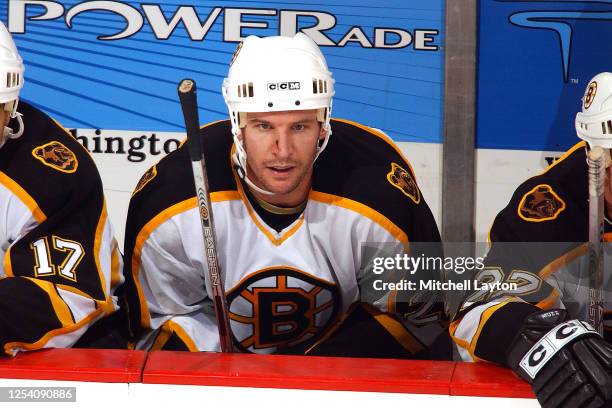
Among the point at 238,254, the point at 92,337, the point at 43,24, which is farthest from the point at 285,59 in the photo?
the point at 43,24

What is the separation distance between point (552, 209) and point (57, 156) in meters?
1.16

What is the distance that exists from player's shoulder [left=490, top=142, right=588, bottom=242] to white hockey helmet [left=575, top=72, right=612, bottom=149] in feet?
0.36

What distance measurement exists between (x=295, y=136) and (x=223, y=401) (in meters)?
0.84

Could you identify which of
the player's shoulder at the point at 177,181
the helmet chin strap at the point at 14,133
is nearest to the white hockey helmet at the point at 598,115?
the player's shoulder at the point at 177,181

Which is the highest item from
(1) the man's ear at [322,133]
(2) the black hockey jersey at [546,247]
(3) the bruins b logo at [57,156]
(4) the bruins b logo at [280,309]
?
(1) the man's ear at [322,133]

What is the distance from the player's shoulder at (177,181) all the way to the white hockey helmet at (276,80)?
0.31ft

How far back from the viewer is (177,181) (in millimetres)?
2939

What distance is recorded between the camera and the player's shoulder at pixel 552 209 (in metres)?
2.84

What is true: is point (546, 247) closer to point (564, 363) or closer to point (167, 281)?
point (564, 363)

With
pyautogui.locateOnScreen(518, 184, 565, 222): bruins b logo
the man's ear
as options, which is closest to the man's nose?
the man's ear

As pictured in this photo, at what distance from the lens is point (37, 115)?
2949mm

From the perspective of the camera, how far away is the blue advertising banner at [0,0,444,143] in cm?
353

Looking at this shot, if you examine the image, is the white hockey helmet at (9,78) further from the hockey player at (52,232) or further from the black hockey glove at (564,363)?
the black hockey glove at (564,363)

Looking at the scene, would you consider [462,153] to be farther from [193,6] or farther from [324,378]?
[324,378]
